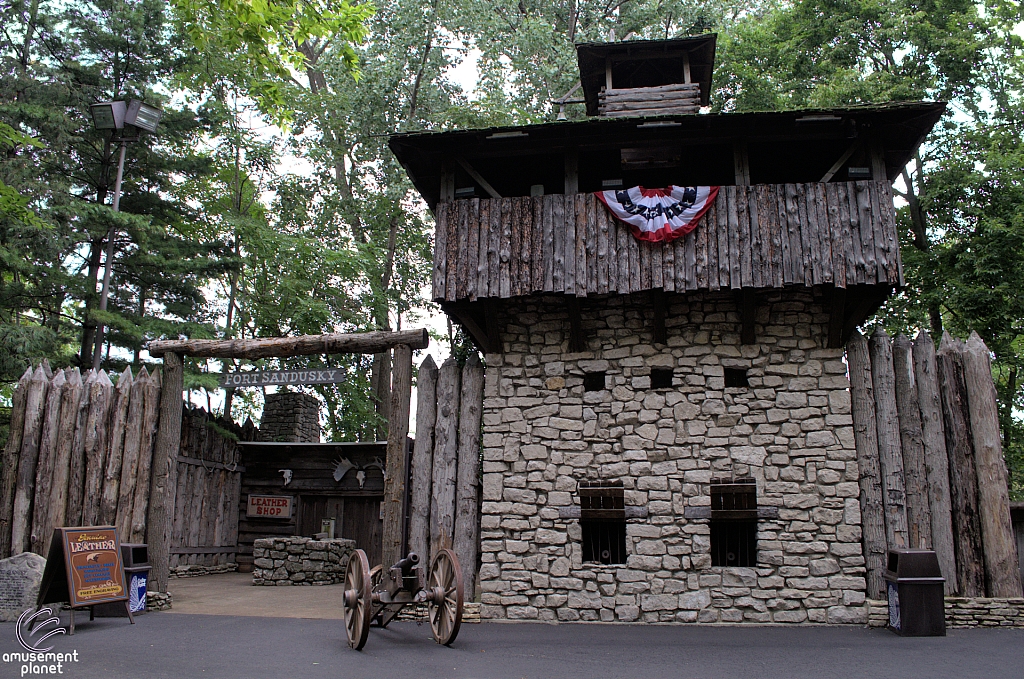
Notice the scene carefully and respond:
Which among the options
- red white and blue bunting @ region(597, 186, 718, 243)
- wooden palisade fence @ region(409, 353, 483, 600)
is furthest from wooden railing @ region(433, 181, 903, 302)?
wooden palisade fence @ region(409, 353, 483, 600)

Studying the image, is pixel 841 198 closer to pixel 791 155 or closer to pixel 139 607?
pixel 791 155

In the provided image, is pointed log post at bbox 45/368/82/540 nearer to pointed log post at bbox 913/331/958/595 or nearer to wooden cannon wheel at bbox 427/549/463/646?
wooden cannon wheel at bbox 427/549/463/646

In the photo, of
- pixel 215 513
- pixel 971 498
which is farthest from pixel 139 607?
pixel 971 498

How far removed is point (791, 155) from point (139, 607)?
11525mm

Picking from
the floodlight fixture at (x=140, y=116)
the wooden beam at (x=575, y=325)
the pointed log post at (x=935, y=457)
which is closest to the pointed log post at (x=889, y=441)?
the pointed log post at (x=935, y=457)

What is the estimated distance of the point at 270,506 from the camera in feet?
56.2

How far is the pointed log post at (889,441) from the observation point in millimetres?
9461

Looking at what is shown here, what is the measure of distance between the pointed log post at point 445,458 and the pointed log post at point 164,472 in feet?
12.2

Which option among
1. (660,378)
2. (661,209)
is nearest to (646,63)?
(661,209)

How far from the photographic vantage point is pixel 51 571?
8406 mm

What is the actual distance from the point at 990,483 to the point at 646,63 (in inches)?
372

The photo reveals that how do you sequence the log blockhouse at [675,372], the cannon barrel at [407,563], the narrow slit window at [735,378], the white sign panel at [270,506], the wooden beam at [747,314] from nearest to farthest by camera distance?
the cannon barrel at [407,563] → the log blockhouse at [675,372] → the wooden beam at [747,314] → the narrow slit window at [735,378] → the white sign panel at [270,506]

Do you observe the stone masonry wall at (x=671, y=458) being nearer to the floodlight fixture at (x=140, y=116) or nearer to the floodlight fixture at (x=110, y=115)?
the floodlight fixture at (x=140, y=116)

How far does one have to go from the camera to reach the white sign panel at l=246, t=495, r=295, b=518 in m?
17.1
